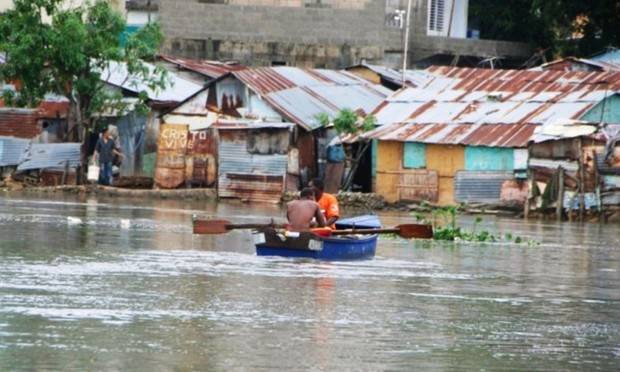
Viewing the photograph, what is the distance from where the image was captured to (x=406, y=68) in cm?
4853

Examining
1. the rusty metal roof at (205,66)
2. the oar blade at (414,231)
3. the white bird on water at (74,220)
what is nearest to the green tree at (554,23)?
the rusty metal roof at (205,66)

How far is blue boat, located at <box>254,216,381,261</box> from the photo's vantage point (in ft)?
73.6

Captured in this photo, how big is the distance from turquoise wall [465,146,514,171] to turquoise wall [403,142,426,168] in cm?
119

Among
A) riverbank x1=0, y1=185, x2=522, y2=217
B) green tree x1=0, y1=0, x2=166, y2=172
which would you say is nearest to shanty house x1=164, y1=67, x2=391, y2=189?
green tree x1=0, y1=0, x2=166, y2=172

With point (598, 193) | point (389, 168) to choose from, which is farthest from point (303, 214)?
point (389, 168)

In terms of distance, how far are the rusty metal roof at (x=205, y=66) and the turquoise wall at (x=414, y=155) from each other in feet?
20.3

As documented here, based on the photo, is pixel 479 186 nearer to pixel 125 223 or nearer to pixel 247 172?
pixel 247 172

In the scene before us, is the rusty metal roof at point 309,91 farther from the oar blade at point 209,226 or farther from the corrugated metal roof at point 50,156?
the oar blade at point 209,226

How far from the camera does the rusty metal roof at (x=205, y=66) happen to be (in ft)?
145

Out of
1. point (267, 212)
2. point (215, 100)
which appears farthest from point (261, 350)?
point (215, 100)

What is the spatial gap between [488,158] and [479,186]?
0.71 m

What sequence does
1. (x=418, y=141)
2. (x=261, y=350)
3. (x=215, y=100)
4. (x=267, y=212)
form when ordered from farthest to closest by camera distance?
(x=215, y=100) < (x=418, y=141) < (x=267, y=212) < (x=261, y=350)

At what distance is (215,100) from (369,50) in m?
7.93

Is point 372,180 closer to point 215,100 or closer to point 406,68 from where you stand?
point 215,100
